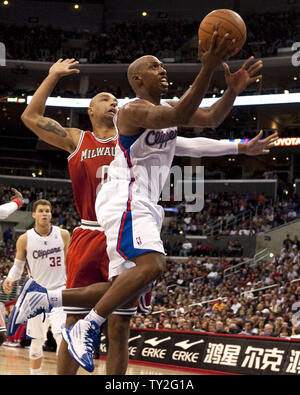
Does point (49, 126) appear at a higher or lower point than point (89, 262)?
higher

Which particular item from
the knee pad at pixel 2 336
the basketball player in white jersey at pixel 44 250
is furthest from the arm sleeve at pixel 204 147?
the basketball player in white jersey at pixel 44 250

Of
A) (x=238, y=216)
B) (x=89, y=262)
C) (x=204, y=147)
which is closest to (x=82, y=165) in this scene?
(x=89, y=262)

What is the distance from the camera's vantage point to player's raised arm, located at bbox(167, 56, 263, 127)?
5127mm

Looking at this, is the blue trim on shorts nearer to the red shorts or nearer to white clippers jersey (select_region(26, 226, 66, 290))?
the red shorts

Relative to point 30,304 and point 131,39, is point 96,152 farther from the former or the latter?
point 131,39

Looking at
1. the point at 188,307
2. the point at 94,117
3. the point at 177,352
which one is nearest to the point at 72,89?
the point at 188,307

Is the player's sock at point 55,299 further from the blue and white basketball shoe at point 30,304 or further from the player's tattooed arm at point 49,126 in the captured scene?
the player's tattooed arm at point 49,126

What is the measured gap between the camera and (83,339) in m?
4.61

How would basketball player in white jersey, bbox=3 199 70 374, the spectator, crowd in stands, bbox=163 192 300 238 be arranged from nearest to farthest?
basketball player in white jersey, bbox=3 199 70 374, the spectator, crowd in stands, bbox=163 192 300 238

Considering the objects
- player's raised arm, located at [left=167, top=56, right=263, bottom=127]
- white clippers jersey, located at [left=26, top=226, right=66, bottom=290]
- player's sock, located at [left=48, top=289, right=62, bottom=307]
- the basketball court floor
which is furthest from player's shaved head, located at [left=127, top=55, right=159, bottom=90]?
the basketball court floor

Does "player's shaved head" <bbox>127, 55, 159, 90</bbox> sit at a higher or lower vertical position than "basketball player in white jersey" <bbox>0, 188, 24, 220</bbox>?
higher

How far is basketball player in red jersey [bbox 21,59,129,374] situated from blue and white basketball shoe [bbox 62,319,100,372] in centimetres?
91

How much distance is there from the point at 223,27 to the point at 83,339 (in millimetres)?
2468

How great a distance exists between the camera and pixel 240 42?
464 centimetres
